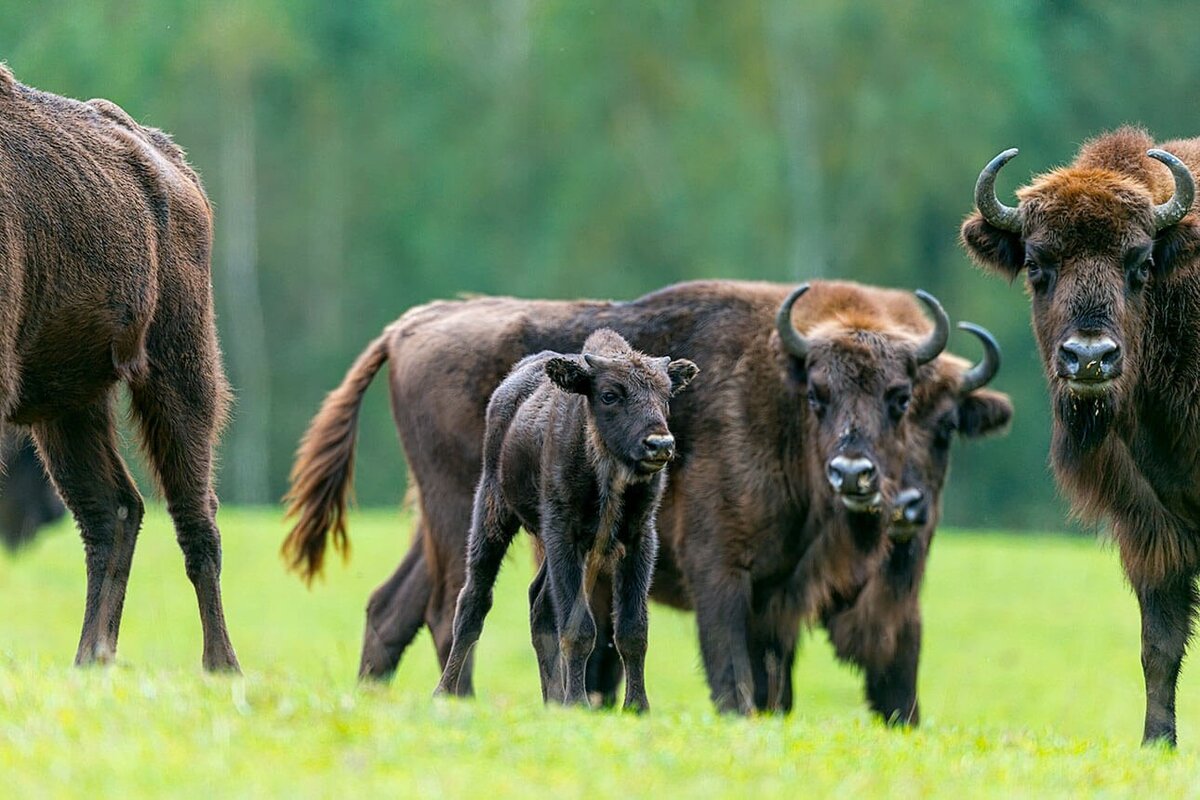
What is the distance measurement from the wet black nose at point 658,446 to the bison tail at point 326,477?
4436 mm

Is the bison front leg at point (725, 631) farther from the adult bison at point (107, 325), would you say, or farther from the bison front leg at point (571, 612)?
the adult bison at point (107, 325)

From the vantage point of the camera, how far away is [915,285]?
3697cm

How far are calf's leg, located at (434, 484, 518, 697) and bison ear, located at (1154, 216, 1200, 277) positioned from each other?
3181 mm

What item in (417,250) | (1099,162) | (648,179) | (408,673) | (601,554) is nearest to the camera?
(601,554)

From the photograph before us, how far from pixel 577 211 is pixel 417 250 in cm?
457

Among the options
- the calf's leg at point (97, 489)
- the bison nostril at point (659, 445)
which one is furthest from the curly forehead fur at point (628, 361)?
the calf's leg at point (97, 489)

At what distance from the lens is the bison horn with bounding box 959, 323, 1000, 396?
35.7 ft

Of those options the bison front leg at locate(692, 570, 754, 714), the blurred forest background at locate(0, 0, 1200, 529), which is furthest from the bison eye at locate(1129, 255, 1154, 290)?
the blurred forest background at locate(0, 0, 1200, 529)

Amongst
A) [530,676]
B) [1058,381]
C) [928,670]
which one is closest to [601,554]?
[1058,381]

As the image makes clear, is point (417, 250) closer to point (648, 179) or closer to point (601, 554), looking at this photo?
point (648, 179)

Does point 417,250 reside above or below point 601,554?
below

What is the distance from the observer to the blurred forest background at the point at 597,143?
117 feet

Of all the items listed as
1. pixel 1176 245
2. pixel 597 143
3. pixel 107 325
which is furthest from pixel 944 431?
pixel 597 143

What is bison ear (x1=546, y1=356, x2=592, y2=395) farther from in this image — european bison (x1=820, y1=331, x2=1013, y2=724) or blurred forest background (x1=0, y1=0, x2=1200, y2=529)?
blurred forest background (x1=0, y1=0, x2=1200, y2=529)
